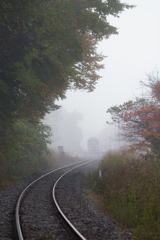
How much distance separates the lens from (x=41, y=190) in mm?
10492

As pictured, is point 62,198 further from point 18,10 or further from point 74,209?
point 18,10

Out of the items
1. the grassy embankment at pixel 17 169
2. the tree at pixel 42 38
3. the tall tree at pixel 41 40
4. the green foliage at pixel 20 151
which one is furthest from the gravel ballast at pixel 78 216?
the tree at pixel 42 38

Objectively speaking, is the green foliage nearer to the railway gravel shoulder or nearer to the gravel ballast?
the gravel ballast

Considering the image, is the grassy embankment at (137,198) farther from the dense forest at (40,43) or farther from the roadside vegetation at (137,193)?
the dense forest at (40,43)

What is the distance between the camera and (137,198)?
25.0 ft

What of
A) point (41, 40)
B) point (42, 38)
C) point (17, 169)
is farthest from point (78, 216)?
point (17, 169)

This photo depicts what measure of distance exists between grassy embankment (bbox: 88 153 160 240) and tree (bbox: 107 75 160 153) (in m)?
3.11

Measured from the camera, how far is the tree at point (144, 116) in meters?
12.0

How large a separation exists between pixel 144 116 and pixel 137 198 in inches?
242

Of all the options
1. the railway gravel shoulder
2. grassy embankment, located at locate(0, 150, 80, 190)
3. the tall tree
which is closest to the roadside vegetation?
the railway gravel shoulder

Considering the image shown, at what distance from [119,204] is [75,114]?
92.9 meters

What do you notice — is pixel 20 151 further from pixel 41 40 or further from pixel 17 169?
pixel 41 40

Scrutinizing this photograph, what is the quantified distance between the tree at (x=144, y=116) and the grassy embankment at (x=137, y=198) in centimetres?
311

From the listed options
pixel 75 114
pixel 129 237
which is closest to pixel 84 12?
pixel 129 237
